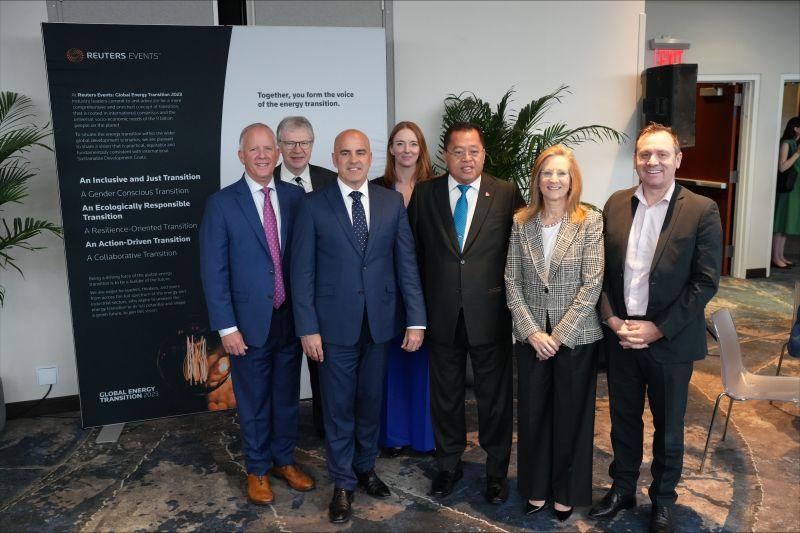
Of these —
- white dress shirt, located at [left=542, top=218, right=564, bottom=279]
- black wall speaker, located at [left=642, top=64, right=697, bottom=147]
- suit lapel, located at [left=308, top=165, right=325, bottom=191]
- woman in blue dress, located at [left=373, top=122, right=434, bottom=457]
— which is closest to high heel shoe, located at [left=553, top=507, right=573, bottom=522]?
woman in blue dress, located at [left=373, top=122, right=434, bottom=457]

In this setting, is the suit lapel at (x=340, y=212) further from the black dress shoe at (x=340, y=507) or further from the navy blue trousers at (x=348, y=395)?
the black dress shoe at (x=340, y=507)

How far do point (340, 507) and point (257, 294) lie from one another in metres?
1.04

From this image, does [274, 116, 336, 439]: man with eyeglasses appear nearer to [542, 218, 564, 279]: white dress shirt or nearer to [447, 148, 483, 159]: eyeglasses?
[447, 148, 483, 159]: eyeglasses

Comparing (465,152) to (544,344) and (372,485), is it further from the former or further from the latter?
(372,485)

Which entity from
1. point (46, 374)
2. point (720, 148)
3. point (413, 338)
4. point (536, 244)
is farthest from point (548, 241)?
point (720, 148)

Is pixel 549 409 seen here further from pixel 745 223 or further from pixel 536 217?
pixel 745 223

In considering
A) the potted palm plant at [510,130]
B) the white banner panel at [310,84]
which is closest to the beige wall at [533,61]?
the potted palm plant at [510,130]

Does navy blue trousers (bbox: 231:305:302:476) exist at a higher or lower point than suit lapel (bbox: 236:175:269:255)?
lower

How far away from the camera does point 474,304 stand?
3.21m

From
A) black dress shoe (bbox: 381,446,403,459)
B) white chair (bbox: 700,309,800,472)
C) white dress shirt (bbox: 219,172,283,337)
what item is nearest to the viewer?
white dress shirt (bbox: 219,172,283,337)

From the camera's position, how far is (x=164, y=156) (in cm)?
412

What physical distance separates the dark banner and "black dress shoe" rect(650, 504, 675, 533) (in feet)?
8.75

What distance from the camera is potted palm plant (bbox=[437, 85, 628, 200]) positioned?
4605 millimetres

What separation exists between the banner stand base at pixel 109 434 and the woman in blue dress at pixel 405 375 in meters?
1.60
